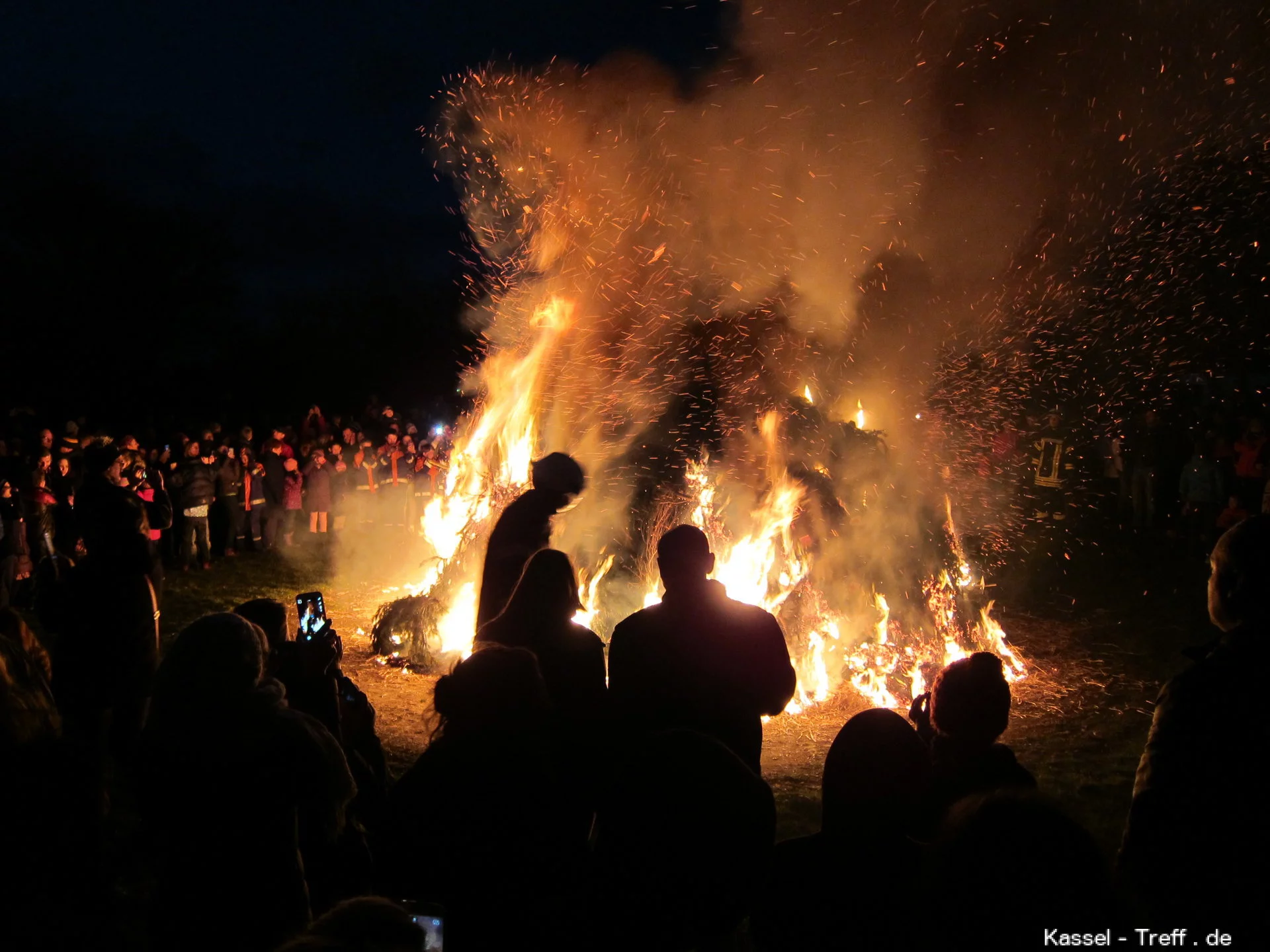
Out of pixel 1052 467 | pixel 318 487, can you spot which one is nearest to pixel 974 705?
pixel 318 487

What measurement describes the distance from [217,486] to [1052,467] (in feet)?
44.5

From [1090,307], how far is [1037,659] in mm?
10613

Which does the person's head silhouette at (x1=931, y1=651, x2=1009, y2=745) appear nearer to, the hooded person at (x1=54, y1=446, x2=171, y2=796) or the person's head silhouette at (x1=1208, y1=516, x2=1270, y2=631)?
the person's head silhouette at (x1=1208, y1=516, x2=1270, y2=631)

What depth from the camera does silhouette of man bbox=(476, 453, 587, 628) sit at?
4020mm

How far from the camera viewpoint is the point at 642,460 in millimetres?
8852

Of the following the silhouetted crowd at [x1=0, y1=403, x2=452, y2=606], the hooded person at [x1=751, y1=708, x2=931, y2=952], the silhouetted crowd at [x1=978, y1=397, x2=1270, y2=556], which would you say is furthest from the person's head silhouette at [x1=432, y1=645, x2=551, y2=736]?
the silhouetted crowd at [x1=978, y1=397, x2=1270, y2=556]

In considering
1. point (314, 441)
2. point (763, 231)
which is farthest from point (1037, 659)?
point (314, 441)

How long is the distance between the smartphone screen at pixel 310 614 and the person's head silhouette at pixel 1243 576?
11.0 feet

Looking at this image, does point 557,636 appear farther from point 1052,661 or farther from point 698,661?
point 1052,661

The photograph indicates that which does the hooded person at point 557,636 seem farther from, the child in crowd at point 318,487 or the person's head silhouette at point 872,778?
the child in crowd at point 318,487

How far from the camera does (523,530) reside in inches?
161

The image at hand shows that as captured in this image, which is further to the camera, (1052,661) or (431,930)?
(1052,661)

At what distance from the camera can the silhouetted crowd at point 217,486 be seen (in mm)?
9438

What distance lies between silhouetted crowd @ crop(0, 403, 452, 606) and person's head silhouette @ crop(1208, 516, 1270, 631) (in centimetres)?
588
